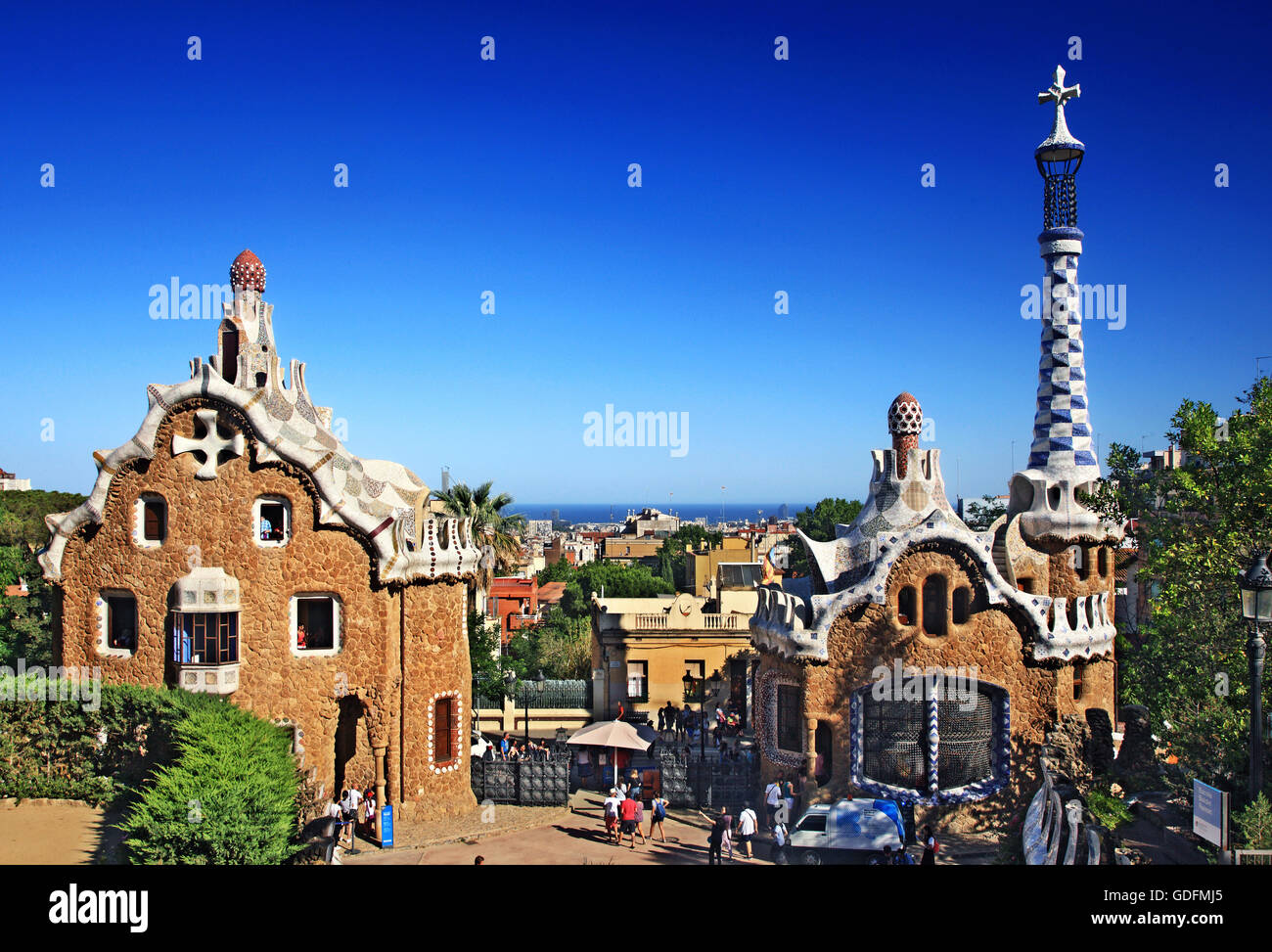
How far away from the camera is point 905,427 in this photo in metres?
24.7

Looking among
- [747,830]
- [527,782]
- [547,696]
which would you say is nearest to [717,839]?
[747,830]

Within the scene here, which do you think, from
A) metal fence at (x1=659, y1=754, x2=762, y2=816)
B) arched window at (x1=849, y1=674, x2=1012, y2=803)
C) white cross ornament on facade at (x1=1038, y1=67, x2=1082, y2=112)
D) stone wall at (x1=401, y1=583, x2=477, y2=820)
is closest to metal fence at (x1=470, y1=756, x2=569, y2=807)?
stone wall at (x1=401, y1=583, x2=477, y2=820)

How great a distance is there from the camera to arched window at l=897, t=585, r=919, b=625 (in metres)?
22.5

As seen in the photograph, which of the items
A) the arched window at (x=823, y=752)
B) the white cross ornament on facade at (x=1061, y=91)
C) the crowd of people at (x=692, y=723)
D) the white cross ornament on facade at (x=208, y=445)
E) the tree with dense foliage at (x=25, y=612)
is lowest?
the crowd of people at (x=692, y=723)

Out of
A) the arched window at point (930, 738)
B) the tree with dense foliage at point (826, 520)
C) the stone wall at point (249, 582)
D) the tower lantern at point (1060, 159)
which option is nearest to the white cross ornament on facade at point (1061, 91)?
the tower lantern at point (1060, 159)

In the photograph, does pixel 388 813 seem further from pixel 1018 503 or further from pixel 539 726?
pixel 1018 503

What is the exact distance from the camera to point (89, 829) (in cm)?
1908

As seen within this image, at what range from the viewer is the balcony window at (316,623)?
2250 cm

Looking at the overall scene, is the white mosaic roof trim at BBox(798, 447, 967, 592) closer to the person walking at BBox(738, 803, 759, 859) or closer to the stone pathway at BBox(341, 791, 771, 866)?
the person walking at BBox(738, 803, 759, 859)

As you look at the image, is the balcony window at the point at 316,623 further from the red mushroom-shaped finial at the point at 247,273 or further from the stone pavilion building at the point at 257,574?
the red mushroom-shaped finial at the point at 247,273

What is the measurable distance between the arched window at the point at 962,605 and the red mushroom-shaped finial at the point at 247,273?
1966cm

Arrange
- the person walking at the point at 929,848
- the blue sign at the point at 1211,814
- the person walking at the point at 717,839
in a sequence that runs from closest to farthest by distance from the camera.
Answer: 1. the blue sign at the point at 1211,814
2. the person walking at the point at 929,848
3. the person walking at the point at 717,839

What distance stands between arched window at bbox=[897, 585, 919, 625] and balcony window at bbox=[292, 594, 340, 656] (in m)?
14.0
